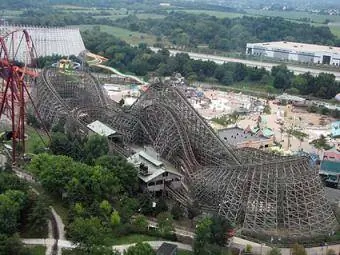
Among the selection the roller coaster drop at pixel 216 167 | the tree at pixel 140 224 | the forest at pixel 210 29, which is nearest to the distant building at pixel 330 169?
the roller coaster drop at pixel 216 167

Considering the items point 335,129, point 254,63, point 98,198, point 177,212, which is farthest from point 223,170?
point 254,63

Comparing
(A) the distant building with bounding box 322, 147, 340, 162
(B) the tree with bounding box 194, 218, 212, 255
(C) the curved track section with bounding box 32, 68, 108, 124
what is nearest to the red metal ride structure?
(C) the curved track section with bounding box 32, 68, 108, 124

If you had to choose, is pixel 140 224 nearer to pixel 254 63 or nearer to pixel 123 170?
pixel 123 170

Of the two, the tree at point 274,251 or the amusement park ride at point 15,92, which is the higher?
the amusement park ride at point 15,92

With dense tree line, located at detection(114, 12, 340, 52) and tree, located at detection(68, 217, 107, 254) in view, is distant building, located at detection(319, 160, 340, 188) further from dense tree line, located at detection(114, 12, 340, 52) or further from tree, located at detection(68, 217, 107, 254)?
A: dense tree line, located at detection(114, 12, 340, 52)

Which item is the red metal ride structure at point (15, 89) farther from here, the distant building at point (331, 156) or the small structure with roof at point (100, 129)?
the distant building at point (331, 156)

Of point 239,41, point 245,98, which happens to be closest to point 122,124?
point 245,98
